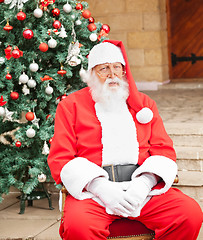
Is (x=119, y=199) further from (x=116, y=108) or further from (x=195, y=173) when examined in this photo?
(x=195, y=173)

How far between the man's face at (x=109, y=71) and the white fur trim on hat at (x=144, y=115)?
235 mm

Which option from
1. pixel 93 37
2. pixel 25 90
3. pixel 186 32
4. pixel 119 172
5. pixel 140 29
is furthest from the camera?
pixel 186 32

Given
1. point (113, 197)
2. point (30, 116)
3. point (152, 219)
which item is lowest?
point (152, 219)

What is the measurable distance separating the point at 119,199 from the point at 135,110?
614 millimetres

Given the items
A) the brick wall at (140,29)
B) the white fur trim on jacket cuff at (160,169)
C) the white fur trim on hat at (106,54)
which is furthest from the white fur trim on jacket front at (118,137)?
the brick wall at (140,29)

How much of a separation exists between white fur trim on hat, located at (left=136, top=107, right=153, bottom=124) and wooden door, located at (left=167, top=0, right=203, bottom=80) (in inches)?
216

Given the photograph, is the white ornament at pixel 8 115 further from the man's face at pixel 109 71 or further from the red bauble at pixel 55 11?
the man's face at pixel 109 71

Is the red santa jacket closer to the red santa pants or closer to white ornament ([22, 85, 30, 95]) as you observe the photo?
the red santa pants

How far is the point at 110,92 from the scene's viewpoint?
2.66 m

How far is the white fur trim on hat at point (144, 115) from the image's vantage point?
8.53ft

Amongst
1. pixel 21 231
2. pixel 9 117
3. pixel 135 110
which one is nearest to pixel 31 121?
pixel 9 117

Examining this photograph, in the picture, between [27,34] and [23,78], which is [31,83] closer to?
[23,78]

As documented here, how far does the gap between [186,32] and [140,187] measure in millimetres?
6043

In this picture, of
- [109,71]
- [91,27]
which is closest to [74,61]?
[91,27]
